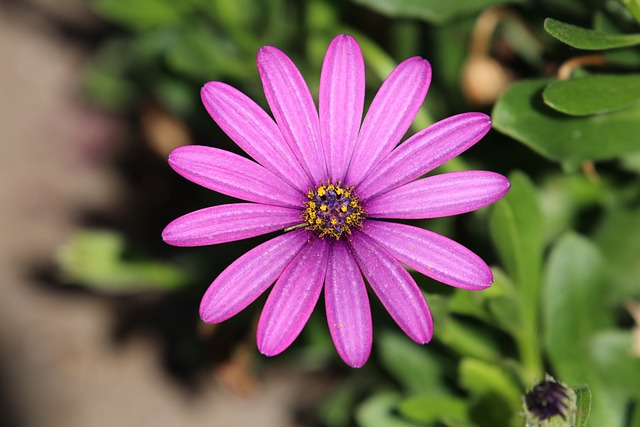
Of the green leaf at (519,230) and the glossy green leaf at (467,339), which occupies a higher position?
the green leaf at (519,230)

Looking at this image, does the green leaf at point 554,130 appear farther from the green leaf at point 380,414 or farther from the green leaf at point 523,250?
the green leaf at point 380,414

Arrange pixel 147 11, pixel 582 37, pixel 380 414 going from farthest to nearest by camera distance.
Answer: pixel 147 11 → pixel 380 414 → pixel 582 37

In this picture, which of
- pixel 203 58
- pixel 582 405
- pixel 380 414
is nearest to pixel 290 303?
pixel 582 405

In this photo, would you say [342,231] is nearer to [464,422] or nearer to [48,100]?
[464,422]

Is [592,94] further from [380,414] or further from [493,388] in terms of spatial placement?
[380,414]

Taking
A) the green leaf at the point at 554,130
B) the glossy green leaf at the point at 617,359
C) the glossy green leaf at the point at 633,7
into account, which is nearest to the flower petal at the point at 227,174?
the green leaf at the point at 554,130

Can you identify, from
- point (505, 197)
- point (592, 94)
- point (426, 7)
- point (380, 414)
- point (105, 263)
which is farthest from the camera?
point (105, 263)

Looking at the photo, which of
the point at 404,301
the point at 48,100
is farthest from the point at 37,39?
the point at 404,301
